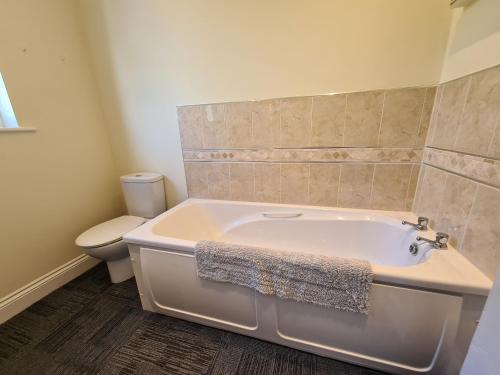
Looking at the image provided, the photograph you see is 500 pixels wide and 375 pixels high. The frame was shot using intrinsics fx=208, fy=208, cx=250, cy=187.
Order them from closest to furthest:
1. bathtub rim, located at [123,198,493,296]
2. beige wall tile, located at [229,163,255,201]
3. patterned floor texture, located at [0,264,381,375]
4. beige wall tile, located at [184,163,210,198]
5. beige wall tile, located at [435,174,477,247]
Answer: bathtub rim, located at [123,198,493,296], beige wall tile, located at [435,174,477,247], patterned floor texture, located at [0,264,381,375], beige wall tile, located at [229,163,255,201], beige wall tile, located at [184,163,210,198]

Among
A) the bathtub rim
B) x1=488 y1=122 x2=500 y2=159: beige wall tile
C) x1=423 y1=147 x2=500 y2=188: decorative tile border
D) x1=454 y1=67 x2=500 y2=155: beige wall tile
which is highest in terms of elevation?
x1=454 y1=67 x2=500 y2=155: beige wall tile

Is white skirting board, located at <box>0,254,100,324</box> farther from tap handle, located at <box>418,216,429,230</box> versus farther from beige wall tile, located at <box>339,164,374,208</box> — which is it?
tap handle, located at <box>418,216,429,230</box>

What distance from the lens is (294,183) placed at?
1601 millimetres

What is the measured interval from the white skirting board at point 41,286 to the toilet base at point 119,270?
14.2 inches

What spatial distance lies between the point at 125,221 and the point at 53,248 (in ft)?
1.74

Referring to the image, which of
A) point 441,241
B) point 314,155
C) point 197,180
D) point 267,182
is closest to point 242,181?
point 267,182

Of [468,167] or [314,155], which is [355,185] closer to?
[314,155]

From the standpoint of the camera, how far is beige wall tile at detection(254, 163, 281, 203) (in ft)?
5.31

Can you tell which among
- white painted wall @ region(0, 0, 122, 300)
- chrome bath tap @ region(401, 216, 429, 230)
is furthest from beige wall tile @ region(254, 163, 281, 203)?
white painted wall @ region(0, 0, 122, 300)

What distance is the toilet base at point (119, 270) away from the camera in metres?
1.63

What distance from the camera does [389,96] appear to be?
4.21 feet

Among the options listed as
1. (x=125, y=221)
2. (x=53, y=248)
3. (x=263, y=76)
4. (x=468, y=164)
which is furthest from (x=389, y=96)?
(x=53, y=248)

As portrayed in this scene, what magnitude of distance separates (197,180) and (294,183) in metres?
0.83

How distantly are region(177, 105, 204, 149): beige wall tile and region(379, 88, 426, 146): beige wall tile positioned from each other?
4.24 ft
